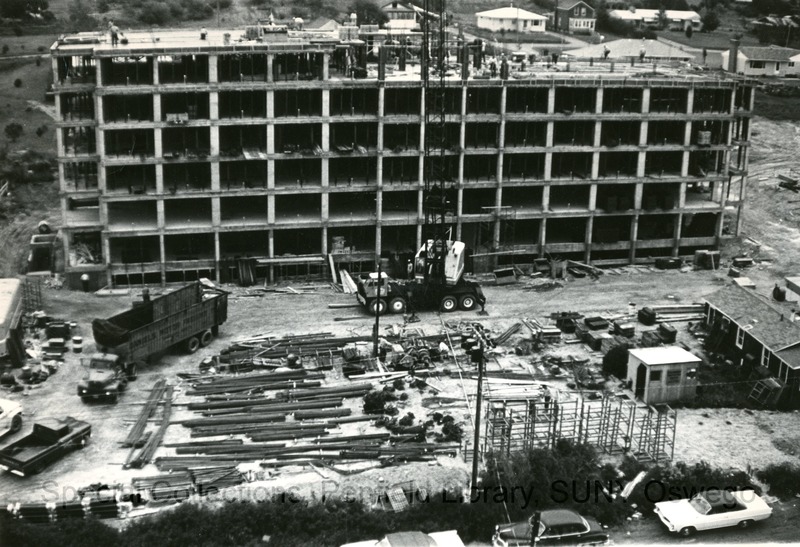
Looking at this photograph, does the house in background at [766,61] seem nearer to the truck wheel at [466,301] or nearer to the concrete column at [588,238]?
the concrete column at [588,238]

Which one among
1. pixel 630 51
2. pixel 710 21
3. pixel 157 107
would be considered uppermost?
pixel 710 21

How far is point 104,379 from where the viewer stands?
5394 centimetres

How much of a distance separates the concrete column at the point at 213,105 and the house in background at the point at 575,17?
96946 mm

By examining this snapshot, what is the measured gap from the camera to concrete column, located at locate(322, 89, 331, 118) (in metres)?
74.3

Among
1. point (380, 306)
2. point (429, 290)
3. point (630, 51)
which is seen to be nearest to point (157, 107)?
point (380, 306)

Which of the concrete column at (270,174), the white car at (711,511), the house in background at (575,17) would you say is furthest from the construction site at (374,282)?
the house in background at (575,17)

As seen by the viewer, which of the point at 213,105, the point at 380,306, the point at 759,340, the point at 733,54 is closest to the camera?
the point at 759,340

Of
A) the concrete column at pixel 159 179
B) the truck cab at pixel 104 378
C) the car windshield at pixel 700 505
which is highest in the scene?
the concrete column at pixel 159 179

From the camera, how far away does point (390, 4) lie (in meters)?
146

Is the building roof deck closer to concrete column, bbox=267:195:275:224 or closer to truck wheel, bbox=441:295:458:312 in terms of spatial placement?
concrete column, bbox=267:195:275:224

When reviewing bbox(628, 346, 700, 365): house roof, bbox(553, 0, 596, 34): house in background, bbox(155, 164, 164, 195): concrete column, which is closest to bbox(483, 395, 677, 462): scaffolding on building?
bbox(628, 346, 700, 365): house roof

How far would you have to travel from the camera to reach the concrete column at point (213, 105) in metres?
72.4

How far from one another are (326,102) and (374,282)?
1495 cm

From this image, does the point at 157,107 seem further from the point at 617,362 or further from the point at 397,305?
the point at 617,362
